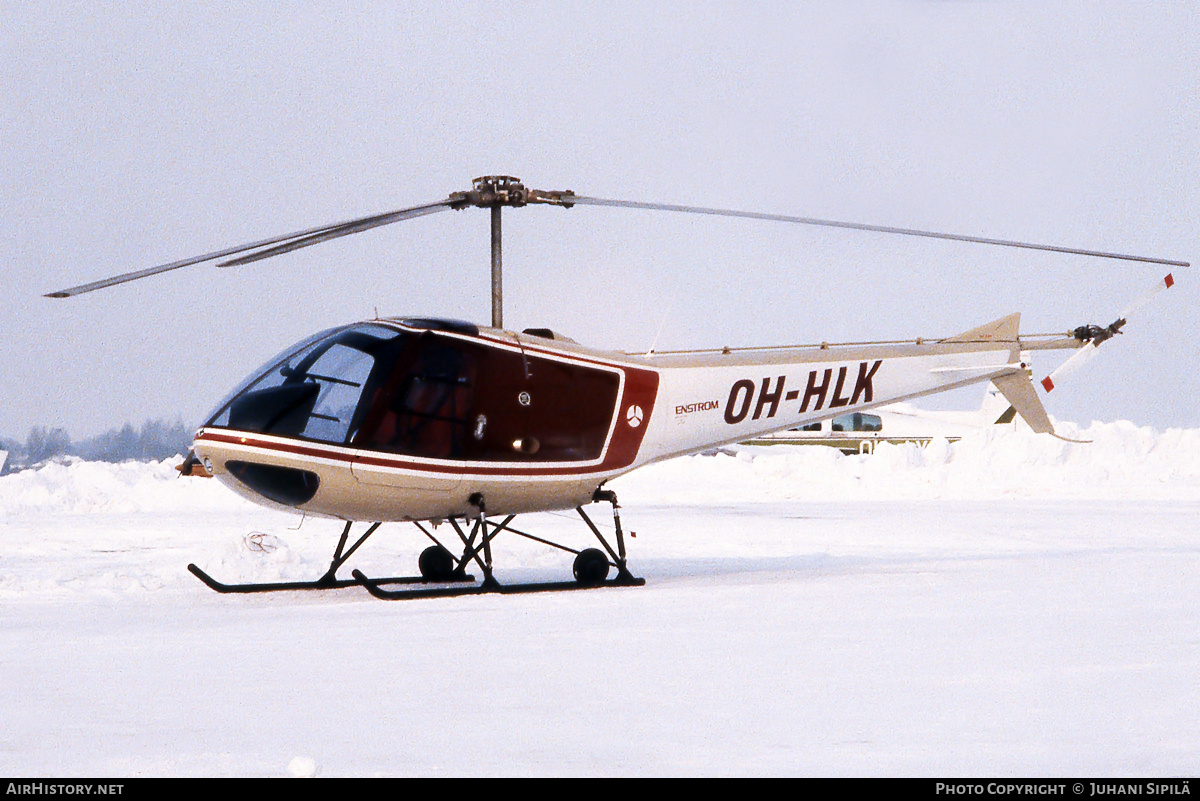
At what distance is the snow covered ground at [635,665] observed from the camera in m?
3.45

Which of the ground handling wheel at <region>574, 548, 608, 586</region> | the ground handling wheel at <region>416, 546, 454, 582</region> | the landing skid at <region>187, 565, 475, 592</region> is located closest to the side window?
the ground handling wheel at <region>416, 546, 454, 582</region>

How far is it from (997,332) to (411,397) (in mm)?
6115

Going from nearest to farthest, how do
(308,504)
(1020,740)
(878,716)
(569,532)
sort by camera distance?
(1020,740) → (878,716) → (308,504) → (569,532)

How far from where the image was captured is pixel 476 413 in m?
8.23

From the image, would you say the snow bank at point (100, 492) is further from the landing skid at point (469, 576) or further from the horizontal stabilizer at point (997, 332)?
the horizontal stabilizer at point (997, 332)

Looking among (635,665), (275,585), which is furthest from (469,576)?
(635,665)

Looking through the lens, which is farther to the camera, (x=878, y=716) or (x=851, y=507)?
(x=851, y=507)

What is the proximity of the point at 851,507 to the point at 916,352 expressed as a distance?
1054 cm

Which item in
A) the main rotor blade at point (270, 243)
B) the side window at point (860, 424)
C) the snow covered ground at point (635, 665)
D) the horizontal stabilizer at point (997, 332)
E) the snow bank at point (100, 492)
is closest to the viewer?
the snow covered ground at point (635, 665)

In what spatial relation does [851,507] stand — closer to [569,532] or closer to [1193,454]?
[569,532]

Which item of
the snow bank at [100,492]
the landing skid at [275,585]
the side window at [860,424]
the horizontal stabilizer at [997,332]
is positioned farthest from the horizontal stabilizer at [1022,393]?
the side window at [860,424]

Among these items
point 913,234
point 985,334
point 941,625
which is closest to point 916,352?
point 985,334

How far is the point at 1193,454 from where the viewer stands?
28062 mm

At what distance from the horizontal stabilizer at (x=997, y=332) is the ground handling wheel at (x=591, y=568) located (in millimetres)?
4523
